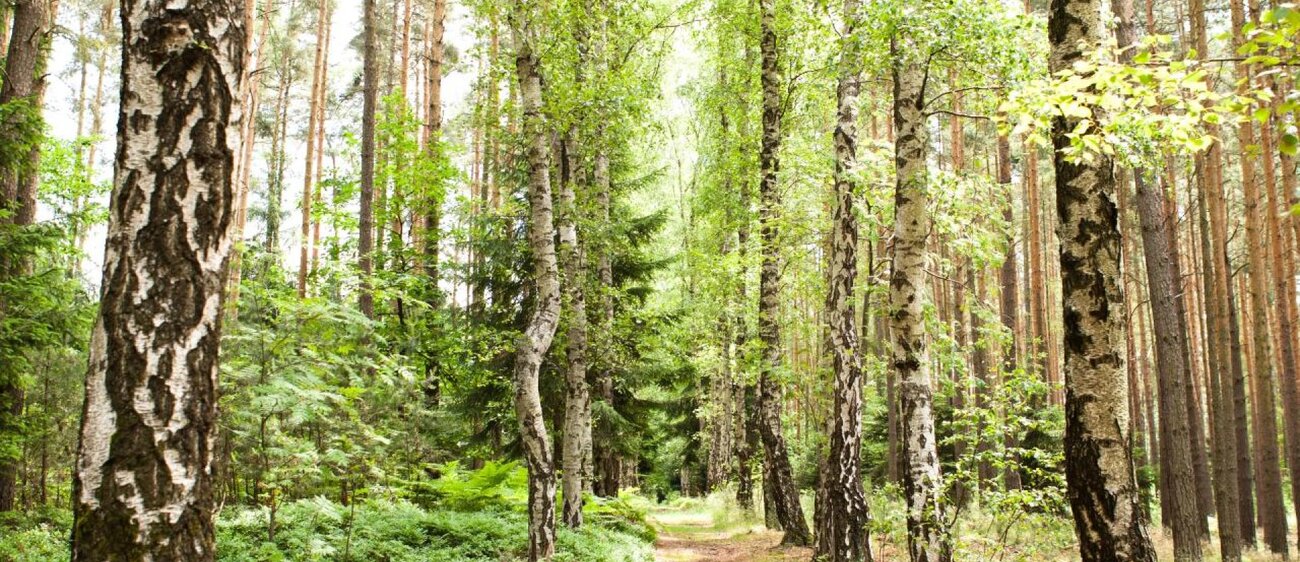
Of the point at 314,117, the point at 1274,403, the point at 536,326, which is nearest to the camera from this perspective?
the point at 536,326

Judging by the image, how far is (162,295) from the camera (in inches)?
118

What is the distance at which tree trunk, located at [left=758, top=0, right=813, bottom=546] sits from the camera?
431 inches

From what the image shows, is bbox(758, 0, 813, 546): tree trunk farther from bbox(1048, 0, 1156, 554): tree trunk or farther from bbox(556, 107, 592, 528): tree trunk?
bbox(1048, 0, 1156, 554): tree trunk

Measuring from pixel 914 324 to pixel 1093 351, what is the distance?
2.52m

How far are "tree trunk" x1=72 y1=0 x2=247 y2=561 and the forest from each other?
0.04 feet

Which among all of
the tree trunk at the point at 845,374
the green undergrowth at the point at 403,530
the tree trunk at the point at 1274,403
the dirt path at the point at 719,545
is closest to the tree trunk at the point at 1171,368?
the tree trunk at the point at 1274,403

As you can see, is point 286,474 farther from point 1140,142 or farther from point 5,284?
point 1140,142

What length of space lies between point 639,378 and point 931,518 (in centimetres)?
1049

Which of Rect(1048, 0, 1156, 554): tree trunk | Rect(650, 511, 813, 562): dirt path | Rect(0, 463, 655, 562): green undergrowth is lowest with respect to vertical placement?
Rect(650, 511, 813, 562): dirt path

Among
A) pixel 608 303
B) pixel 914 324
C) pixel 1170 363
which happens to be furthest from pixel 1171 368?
pixel 608 303

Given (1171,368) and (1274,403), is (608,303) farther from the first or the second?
(1274,403)

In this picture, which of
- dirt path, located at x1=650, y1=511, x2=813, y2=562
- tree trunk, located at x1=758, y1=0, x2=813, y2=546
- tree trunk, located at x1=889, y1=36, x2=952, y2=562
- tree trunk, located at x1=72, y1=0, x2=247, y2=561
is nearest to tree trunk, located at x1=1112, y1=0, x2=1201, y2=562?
tree trunk, located at x1=758, y1=0, x2=813, y2=546

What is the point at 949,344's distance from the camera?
933 cm

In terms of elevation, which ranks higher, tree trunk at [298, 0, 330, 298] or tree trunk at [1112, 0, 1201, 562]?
tree trunk at [298, 0, 330, 298]
